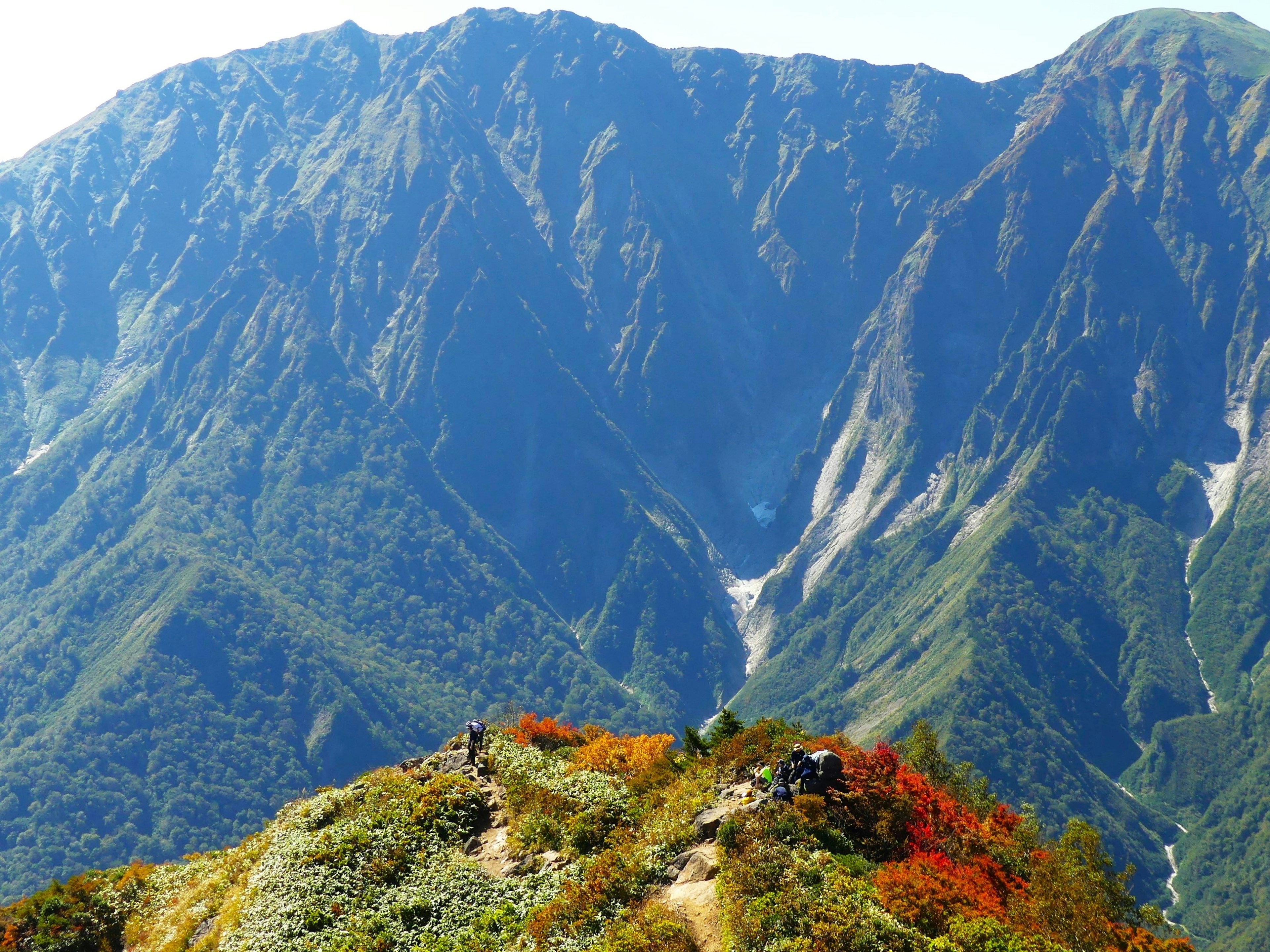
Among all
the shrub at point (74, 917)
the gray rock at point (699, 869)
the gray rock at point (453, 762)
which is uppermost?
the gray rock at point (699, 869)

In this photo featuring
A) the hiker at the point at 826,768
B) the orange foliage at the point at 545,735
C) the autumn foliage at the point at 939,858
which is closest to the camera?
the autumn foliage at the point at 939,858

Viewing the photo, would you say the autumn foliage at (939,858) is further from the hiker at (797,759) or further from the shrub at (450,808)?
the shrub at (450,808)

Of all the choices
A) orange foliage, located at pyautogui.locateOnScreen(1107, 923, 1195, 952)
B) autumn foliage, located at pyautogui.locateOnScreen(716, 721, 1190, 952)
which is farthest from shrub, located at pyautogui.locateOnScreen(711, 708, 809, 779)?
orange foliage, located at pyautogui.locateOnScreen(1107, 923, 1195, 952)

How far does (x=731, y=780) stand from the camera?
41.5 metres

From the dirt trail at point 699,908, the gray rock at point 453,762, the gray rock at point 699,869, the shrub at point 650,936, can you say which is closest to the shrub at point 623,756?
the gray rock at point 453,762

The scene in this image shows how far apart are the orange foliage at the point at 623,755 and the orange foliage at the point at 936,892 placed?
15189 mm

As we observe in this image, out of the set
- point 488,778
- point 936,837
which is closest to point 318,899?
point 488,778

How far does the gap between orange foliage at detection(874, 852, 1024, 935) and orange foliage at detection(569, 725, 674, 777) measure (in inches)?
598

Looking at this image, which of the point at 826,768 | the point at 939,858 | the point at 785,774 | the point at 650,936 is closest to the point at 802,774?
the point at 785,774

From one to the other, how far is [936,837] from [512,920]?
→ 16.0m

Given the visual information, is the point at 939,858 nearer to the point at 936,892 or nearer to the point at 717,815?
the point at 936,892

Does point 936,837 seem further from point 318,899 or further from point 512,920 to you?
point 318,899

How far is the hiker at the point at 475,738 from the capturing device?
49.9 metres

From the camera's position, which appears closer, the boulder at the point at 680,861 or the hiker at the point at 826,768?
the boulder at the point at 680,861
